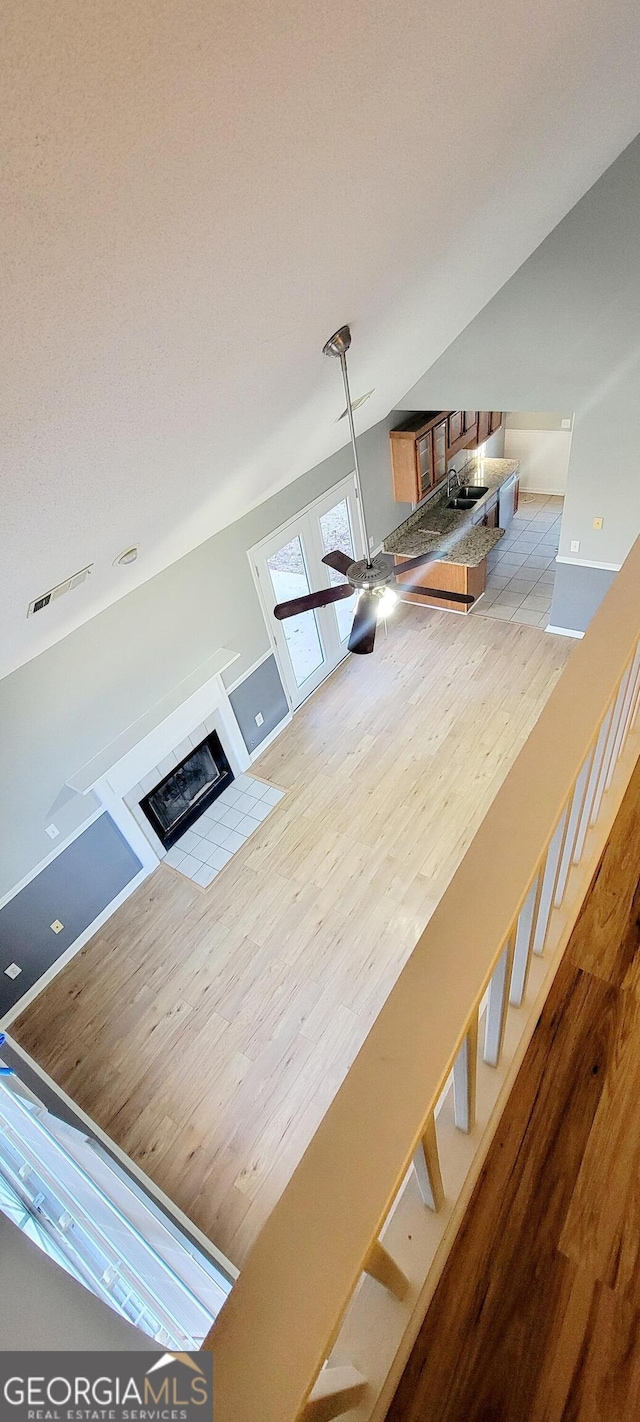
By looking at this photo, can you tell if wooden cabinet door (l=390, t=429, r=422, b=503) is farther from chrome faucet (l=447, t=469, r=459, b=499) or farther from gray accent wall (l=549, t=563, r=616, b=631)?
gray accent wall (l=549, t=563, r=616, b=631)

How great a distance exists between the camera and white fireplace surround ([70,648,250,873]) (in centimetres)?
425

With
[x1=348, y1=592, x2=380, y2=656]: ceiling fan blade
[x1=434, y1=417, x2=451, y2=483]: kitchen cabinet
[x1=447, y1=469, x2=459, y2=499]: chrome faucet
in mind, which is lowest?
[x1=447, y1=469, x2=459, y2=499]: chrome faucet

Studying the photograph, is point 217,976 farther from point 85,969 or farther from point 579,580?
point 579,580

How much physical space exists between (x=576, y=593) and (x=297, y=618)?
2.96 m

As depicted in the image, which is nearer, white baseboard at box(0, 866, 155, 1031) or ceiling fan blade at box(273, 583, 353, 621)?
ceiling fan blade at box(273, 583, 353, 621)

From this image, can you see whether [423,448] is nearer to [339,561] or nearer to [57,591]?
[339,561]

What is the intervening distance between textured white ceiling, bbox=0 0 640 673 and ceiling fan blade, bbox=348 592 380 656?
1075 millimetres

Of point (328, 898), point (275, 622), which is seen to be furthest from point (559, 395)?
point (328, 898)

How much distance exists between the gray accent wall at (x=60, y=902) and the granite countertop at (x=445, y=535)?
184 inches

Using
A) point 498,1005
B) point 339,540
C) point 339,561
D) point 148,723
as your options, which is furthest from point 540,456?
point 498,1005

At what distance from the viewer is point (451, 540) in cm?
718

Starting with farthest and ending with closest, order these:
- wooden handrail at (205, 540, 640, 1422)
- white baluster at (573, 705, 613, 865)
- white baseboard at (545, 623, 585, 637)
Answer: white baseboard at (545, 623, 585, 637), white baluster at (573, 705, 613, 865), wooden handrail at (205, 540, 640, 1422)

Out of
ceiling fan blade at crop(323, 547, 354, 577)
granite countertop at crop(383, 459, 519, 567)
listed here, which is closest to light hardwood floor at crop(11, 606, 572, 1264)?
granite countertop at crop(383, 459, 519, 567)

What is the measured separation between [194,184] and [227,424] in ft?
3.97
